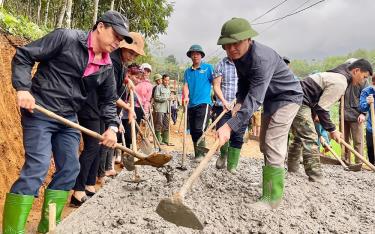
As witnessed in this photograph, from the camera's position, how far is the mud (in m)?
2.93

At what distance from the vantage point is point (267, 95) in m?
3.85

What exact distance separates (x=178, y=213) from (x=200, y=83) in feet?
12.7

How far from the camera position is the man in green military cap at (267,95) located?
315 cm

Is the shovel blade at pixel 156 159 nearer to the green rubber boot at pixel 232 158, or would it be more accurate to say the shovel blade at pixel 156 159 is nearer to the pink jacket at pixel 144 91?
the green rubber boot at pixel 232 158

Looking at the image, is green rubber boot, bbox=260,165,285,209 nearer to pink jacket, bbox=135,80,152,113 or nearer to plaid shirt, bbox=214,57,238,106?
plaid shirt, bbox=214,57,238,106

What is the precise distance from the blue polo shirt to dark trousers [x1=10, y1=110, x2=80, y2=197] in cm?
327

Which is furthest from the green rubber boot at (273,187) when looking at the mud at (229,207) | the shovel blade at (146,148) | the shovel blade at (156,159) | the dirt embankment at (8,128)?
the dirt embankment at (8,128)

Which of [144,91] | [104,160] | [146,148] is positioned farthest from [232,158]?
[144,91]

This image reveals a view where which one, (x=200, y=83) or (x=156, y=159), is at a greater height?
(x=200, y=83)

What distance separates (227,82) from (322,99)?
5.78ft

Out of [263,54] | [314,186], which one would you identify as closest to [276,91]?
[263,54]

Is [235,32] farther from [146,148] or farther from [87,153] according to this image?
[146,148]

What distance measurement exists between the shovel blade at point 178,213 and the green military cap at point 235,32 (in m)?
1.39

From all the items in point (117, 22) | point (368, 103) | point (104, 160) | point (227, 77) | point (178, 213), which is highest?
point (117, 22)
